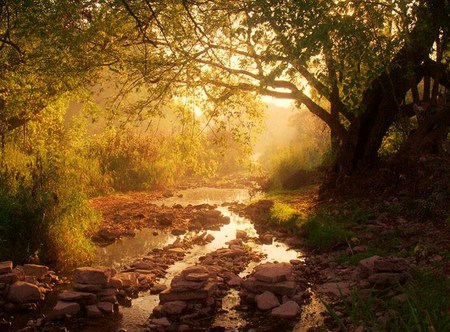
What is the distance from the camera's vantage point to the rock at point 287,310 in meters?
5.56

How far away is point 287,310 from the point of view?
5.64 meters

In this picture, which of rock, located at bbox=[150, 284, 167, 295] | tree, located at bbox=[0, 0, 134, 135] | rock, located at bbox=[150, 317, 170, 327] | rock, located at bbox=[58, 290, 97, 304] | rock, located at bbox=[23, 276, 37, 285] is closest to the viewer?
rock, located at bbox=[150, 317, 170, 327]

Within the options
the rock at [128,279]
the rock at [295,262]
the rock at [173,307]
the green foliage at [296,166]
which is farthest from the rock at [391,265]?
the green foliage at [296,166]

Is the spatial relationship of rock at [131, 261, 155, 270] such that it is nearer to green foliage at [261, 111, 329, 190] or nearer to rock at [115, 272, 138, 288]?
rock at [115, 272, 138, 288]

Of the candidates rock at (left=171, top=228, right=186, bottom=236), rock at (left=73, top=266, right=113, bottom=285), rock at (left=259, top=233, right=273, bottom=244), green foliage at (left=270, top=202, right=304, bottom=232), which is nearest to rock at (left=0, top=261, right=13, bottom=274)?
rock at (left=73, top=266, right=113, bottom=285)

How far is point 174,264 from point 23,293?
278cm

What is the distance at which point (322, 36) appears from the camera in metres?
6.26

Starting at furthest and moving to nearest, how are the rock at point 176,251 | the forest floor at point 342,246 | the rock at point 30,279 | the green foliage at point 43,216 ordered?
the rock at point 176,251
the green foliage at point 43,216
the rock at point 30,279
the forest floor at point 342,246

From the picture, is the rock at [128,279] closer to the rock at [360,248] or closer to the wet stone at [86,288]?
the wet stone at [86,288]

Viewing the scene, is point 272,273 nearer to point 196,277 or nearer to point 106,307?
point 196,277

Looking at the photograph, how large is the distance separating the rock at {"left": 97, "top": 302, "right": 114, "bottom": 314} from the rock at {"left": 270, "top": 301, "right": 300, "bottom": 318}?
209 cm

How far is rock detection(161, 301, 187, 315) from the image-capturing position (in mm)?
5698

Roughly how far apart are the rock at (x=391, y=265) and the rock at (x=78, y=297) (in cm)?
386

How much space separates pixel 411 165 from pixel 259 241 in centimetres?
411
